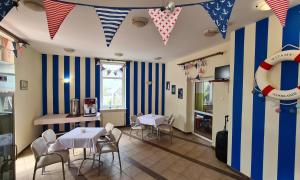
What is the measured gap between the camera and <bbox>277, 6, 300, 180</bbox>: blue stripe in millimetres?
2166

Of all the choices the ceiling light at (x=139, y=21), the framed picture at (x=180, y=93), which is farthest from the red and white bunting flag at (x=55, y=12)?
the framed picture at (x=180, y=93)

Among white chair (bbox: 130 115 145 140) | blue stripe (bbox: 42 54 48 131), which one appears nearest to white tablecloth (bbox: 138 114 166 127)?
white chair (bbox: 130 115 145 140)

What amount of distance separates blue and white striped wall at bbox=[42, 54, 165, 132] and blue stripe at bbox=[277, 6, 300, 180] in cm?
492

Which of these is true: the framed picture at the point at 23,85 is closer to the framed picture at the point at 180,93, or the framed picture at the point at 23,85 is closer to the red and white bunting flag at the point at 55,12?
the red and white bunting flag at the point at 55,12

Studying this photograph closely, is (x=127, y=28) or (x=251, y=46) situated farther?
(x=127, y=28)

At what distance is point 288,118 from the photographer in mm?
2238

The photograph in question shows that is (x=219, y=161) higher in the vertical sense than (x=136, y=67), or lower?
lower

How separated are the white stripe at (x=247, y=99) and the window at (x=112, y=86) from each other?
4466 millimetres

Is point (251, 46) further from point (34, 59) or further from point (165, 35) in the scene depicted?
point (34, 59)

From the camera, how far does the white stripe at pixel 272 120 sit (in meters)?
2.36

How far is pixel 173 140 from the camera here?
4.91 m

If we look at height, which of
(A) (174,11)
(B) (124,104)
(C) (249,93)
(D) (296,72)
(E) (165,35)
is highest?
(A) (174,11)

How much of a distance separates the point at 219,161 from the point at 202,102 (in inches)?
78.1

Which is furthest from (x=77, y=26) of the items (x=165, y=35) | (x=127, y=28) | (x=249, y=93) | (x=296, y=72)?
(x=296, y=72)
